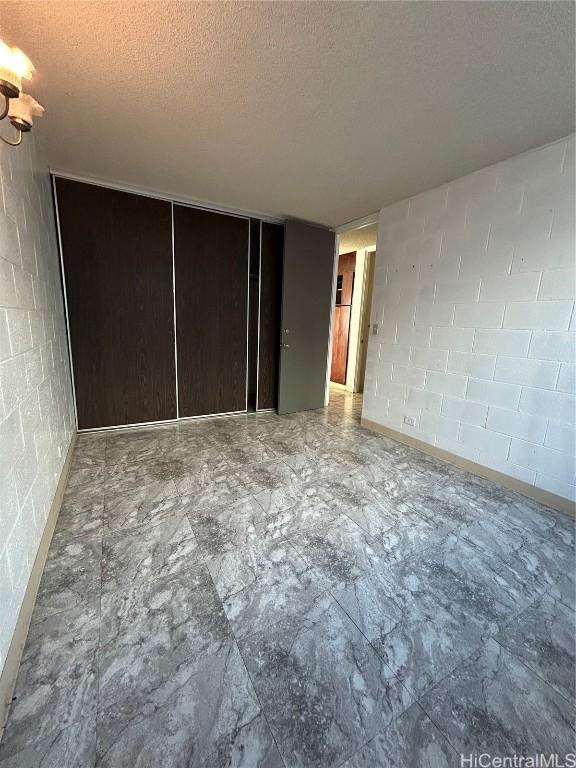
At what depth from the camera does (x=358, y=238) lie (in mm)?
4500

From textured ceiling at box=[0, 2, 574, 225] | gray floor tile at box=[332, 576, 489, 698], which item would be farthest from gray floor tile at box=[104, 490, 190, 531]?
textured ceiling at box=[0, 2, 574, 225]

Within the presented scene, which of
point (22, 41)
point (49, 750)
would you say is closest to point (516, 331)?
point (49, 750)

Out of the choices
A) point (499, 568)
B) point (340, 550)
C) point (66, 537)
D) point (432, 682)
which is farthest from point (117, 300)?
point (499, 568)

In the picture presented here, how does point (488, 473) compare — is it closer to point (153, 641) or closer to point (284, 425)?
point (284, 425)

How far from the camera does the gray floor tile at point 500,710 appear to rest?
0.88 meters

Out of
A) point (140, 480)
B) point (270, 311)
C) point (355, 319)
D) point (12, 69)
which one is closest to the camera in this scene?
point (12, 69)

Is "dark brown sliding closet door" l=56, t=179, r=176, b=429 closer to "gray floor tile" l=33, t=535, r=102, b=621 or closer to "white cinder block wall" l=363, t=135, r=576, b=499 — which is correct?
"gray floor tile" l=33, t=535, r=102, b=621

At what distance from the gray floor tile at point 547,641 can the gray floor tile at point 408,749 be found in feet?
1.60

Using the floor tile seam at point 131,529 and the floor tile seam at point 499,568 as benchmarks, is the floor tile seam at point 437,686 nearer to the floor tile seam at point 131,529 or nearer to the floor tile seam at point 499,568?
the floor tile seam at point 499,568

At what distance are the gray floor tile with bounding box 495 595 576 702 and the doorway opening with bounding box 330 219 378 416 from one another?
3.56m

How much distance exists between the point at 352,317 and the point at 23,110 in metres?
4.89

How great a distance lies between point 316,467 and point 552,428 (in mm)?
1745

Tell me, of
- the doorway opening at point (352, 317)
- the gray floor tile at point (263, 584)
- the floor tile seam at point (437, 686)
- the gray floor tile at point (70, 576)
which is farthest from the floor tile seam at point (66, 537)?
the doorway opening at point (352, 317)

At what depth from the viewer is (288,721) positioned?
0.91m
